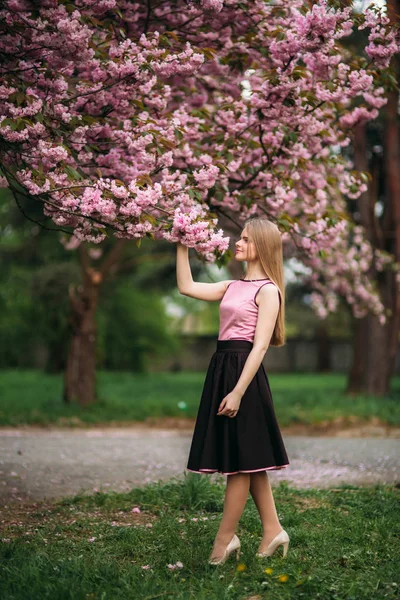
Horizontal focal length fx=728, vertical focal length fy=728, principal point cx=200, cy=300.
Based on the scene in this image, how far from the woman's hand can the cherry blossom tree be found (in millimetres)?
939

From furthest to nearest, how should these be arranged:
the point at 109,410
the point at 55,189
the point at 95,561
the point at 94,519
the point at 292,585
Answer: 1. the point at 109,410
2. the point at 94,519
3. the point at 55,189
4. the point at 95,561
5. the point at 292,585

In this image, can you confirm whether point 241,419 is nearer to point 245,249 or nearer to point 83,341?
point 245,249

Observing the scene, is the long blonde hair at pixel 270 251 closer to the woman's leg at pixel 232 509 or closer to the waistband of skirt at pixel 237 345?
the waistband of skirt at pixel 237 345

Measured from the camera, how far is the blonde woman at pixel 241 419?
13.2ft

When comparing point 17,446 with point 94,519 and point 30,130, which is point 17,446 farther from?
point 30,130

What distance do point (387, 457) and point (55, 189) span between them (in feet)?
18.2

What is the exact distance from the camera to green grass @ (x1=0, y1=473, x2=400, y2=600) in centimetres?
367

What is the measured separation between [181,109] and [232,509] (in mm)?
3318

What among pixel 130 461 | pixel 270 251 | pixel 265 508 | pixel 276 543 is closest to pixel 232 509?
pixel 265 508

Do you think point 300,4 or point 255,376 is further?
point 300,4

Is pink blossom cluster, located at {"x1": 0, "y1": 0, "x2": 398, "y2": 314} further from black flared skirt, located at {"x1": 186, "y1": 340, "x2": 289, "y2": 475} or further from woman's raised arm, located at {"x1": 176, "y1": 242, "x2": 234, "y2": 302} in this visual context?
black flared skirt, located at {"x1": 186, "y1": 340, "x2": 289, "y2": 475}

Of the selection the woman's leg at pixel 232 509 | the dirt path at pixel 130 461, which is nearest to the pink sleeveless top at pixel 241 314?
the woman's leg at pixel 232 509

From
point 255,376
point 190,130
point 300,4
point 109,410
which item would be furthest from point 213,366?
point 109,410

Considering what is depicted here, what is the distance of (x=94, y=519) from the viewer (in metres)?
5.20
